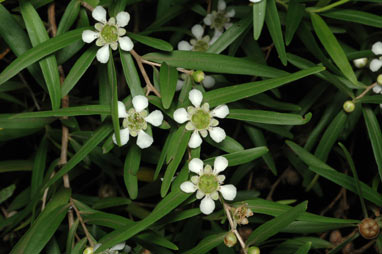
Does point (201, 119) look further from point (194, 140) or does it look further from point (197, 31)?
point (197, 31)

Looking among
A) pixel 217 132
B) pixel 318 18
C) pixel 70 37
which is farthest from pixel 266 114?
pixel 70 37

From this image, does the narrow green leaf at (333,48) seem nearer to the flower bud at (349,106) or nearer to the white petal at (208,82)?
the flower bud at (349,106)

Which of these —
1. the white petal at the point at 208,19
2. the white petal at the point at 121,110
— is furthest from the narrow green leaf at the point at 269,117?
the white petal at the point at 208,19

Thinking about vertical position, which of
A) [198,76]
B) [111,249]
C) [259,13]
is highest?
[259,13]

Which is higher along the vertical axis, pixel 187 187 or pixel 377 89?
pixel 377 89

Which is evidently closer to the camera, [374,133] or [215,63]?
[215,63]

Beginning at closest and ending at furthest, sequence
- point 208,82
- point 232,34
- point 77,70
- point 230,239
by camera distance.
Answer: point 230,239
point 77,70
point 232,34
point 208,82

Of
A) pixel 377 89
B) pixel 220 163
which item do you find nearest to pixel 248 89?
pixel 220 163
